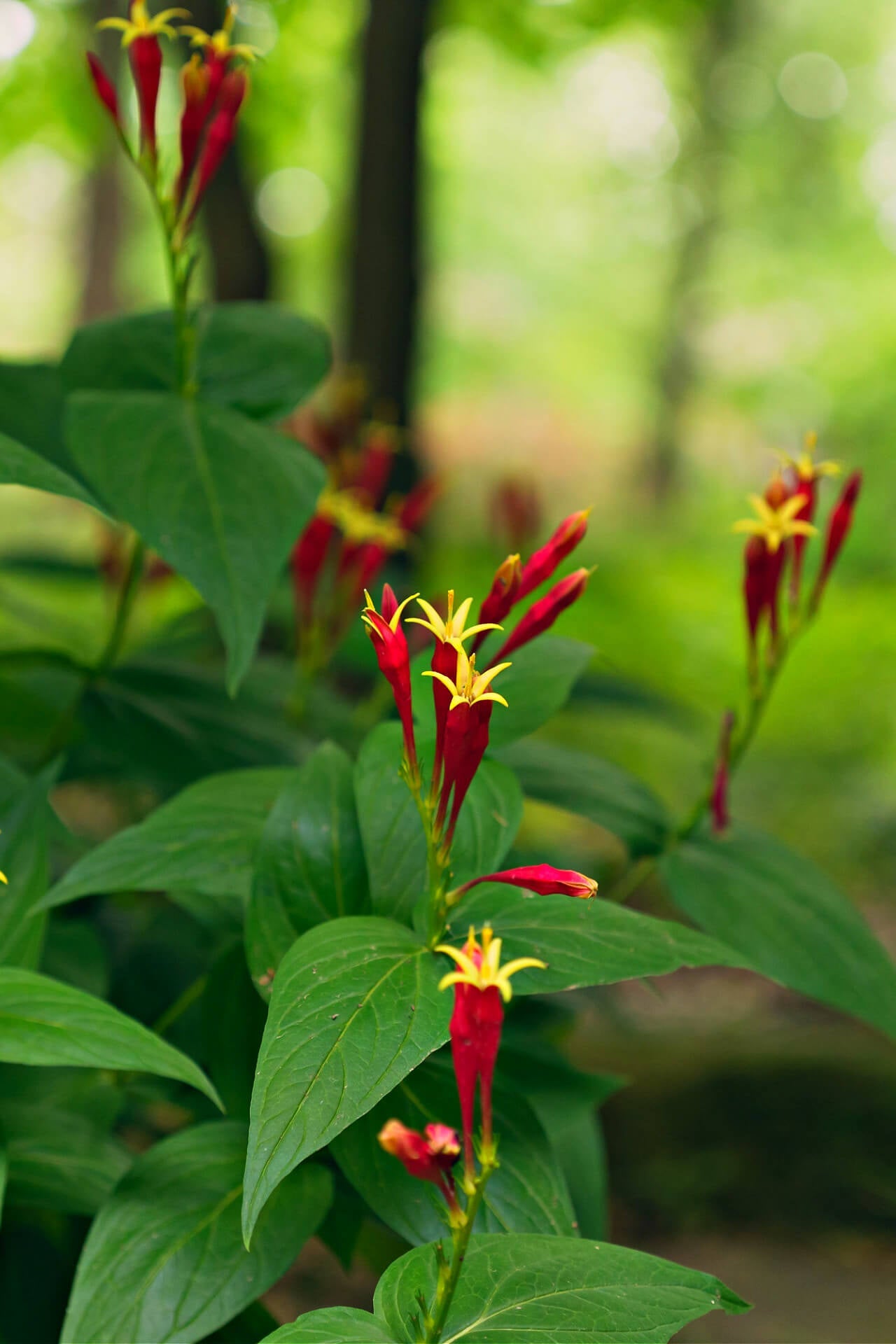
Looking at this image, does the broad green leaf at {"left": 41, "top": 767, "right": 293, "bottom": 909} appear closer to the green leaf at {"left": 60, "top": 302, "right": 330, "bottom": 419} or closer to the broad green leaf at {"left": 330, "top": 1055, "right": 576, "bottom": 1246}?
the broad green leaf at {"left": 330, "top": 1055, "right": 576, "bottom": 1246}

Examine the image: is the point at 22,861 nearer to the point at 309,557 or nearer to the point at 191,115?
the point at 309,557

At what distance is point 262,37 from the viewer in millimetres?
2562

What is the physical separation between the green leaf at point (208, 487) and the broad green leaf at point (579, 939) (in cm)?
19

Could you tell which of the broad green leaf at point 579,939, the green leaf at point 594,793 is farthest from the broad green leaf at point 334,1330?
the green leaf at point 594,793

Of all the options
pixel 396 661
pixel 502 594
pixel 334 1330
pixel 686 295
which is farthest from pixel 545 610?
pixel 686 295

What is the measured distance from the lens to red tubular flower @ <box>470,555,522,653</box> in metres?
0.57

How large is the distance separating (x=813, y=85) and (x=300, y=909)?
347 inches

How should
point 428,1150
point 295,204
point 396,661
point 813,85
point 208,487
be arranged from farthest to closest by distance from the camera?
point 813,85, point 295,204, point 208,487, point 396,661, point 428,1150

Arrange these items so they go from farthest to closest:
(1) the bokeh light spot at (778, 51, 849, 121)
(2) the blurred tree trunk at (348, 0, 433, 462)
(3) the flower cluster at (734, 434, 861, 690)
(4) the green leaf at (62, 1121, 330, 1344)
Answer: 1. (1) the bokeh light spot at (778, 51, 849, 121)
2. (2) the blurred tree trunk at (348, 0, 433, 462)
3. (3) the flower cluster at (734, 434, 861, 690)
4. (4) the green leaf at (62, 1121, 330, 1344)

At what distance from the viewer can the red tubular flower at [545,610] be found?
0.61 metres

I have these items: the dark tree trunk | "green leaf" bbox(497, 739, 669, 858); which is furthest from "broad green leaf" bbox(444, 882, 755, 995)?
the dark tree trunk

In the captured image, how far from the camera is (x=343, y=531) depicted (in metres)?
1.04

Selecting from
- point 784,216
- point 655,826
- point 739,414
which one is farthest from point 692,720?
point 784,216

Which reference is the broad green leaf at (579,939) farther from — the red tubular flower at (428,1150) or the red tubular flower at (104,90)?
→ the red tubular flower at (104,90)
